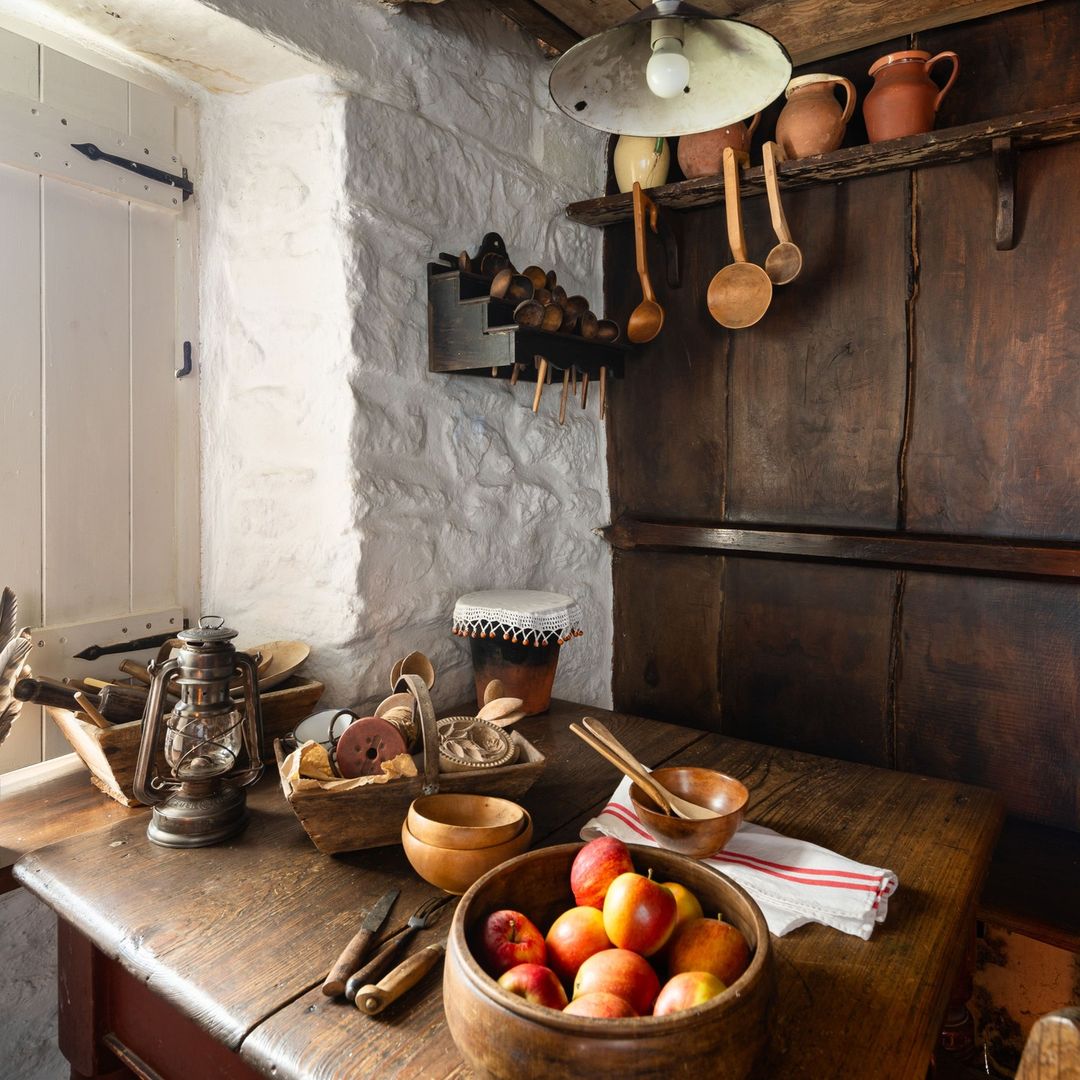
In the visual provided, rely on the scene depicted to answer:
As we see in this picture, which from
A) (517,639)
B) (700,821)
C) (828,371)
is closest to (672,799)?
(700,821)

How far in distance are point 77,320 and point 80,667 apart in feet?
2.18

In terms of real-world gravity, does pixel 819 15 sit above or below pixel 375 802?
above

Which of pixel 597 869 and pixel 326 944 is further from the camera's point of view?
pixel 326 944

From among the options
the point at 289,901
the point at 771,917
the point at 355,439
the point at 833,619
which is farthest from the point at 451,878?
the point at 833,619

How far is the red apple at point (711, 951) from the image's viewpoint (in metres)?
0.74

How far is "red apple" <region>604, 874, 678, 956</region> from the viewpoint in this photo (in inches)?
29.8

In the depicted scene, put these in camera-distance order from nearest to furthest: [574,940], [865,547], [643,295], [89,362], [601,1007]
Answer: [601,1007] < [574,940] < [89,362] < [865,547] < [643,295]

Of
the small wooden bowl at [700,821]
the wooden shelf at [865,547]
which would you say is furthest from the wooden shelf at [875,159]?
the small wooden bowl at [700,821]

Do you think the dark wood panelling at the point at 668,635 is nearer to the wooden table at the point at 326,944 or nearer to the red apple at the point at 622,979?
the wooden table at the point at 326,944

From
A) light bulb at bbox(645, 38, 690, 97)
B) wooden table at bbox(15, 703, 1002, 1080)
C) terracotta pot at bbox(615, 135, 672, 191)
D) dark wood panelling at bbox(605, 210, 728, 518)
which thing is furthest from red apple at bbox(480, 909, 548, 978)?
terracotta pot at bbox(615, 135, 672, 191)

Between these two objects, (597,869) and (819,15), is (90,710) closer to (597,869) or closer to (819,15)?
(597,869)

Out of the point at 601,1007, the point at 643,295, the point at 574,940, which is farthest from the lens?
the point at 643,295

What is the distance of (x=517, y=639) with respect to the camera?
5.52 feet

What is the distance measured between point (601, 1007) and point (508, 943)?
4.7 inches
